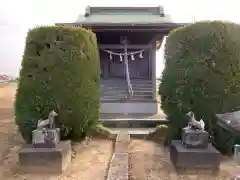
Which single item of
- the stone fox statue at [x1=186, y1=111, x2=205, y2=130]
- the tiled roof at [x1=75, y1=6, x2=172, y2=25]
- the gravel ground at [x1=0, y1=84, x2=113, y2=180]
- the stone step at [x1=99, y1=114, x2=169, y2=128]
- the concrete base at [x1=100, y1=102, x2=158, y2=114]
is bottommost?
the gravel ground at [x1=0, y1=84, x2=113, y2=180]

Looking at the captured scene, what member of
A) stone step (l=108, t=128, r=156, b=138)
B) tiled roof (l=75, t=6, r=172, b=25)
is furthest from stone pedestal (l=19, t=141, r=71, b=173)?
tiled roof (l=75, t=6, r=172, b=25)

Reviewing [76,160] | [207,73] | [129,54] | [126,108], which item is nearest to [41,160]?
[76,160]

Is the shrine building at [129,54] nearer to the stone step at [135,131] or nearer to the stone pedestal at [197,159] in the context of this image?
the stone step at [135,131]

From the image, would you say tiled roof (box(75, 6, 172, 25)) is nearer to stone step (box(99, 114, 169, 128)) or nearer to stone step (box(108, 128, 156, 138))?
stone step (box(99, 114, 169, 128))

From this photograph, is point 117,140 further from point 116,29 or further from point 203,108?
point 116,29

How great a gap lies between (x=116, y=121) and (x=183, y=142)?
471 cm

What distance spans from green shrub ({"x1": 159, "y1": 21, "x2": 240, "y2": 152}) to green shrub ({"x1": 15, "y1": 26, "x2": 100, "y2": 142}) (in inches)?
96.5

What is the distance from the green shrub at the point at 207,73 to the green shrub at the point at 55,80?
8.04 ft

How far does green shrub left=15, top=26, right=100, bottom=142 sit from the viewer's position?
7289 mm

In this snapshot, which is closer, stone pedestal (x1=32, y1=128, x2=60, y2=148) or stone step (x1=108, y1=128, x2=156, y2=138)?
stone pedestal (x1=32, y1=128, x2=60, y2=148)

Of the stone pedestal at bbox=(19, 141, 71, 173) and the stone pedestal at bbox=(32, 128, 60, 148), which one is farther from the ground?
the stone pedestal at bbox=(32, 128, 60, 148)

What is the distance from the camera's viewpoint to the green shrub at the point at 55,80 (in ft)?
23.9

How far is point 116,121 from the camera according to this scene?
35.9 ft

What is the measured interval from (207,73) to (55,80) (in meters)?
3.87
